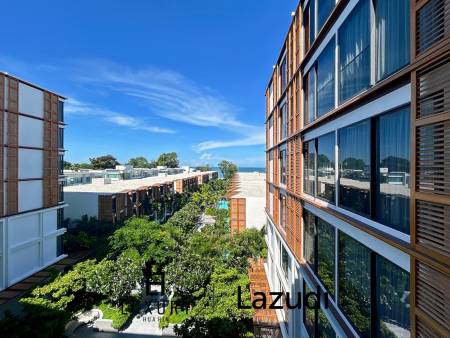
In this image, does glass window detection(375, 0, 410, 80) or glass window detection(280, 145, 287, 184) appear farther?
glass window detection(280, 145, 287, 184)

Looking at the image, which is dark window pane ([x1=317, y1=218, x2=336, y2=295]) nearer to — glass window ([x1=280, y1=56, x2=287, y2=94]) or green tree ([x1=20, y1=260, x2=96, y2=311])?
glass window ([x1=280, y1=56, x2=287, y2=94])

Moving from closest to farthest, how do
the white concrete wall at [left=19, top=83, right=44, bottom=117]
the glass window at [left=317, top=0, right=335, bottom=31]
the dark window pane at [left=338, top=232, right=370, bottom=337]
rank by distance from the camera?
the dark window pane at [left=338, top=232, right=370, bottom=337] < the glass window at [left=317, top=0, right=335, bottom=31] < the white concrete wall at [left=19, top=83, right=44, bottom=117]

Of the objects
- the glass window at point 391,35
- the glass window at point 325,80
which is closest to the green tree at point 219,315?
the glass window at point 325,80

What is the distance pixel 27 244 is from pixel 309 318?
15.6 meters

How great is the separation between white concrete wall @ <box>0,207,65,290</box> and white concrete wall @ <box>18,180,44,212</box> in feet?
1.37

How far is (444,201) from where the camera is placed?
8.39 ft

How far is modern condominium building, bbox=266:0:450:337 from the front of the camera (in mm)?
2721

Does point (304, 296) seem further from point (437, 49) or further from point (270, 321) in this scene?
point (437, 49)

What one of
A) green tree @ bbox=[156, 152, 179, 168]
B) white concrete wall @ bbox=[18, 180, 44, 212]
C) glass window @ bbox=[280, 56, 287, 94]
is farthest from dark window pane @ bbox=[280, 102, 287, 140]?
green tree @ bbox=[156, 152, 179, 168]

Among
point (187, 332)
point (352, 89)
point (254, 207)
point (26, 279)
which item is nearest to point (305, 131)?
point (352, 89)

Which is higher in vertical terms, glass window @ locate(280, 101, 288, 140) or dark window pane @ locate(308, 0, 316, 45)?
dark window pane @ locate(308, 0, 316, 45)

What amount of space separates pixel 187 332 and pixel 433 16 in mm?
10419

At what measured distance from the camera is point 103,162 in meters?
73.2

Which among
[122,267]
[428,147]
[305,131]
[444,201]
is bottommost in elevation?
[122,267]
